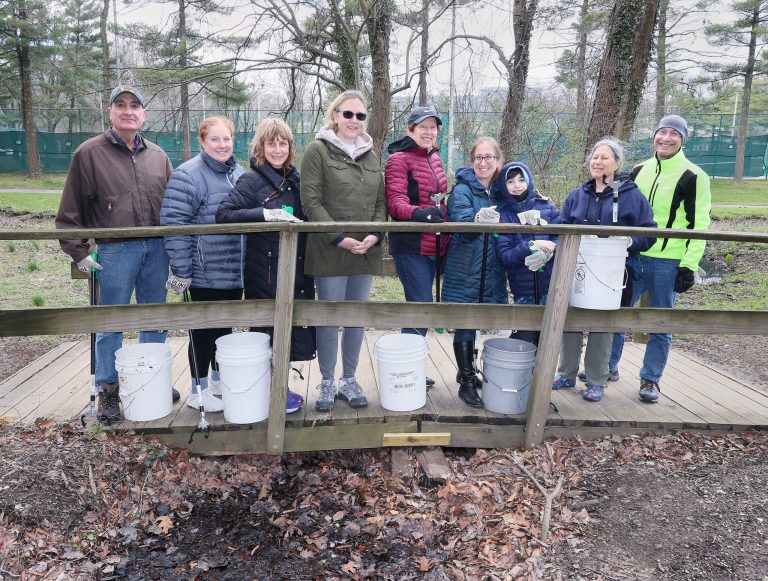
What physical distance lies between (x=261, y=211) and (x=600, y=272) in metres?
A: 2.13

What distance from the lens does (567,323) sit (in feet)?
12.6

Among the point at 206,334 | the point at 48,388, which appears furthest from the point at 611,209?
the point at 48,388

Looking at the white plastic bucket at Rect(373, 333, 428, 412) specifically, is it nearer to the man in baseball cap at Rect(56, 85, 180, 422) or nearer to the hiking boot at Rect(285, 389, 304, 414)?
the hiking boot at Rect(285, 389, 304, 414)

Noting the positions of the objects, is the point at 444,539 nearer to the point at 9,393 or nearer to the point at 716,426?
the point at 716,426

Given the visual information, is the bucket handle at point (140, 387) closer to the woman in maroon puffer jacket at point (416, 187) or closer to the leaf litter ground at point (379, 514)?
Answer: the leaf litter ground at point (379, 514)

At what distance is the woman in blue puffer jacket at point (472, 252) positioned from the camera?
389 cm

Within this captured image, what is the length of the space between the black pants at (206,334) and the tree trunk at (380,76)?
558cm

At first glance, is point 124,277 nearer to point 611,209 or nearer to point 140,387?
point 140,387

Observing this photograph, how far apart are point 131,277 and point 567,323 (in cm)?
284

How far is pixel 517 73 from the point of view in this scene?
11484 millimetres

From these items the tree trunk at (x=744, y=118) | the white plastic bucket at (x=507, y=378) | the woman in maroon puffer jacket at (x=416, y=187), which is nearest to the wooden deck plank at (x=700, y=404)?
the white plastic bucket at (x=507, y=378)

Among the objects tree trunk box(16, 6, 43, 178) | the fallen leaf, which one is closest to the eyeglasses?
the fallen leaf

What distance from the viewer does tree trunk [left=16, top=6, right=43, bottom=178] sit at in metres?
22.8

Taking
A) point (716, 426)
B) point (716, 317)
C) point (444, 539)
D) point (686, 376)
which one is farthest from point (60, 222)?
point (686, 376)
